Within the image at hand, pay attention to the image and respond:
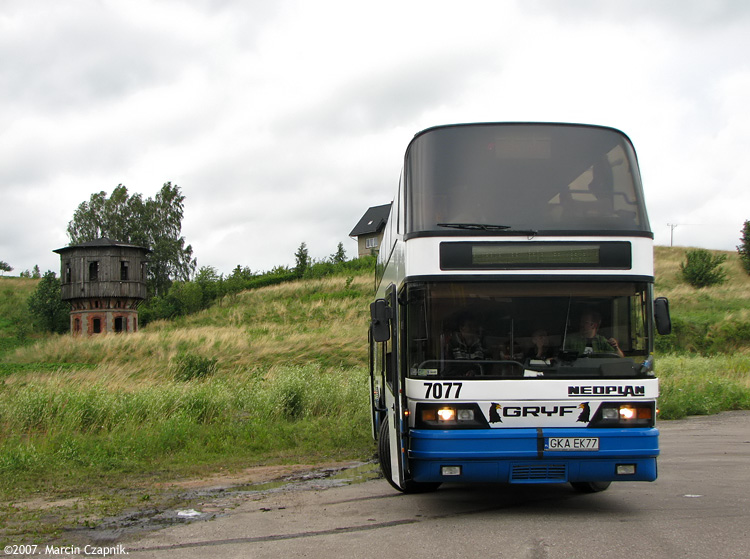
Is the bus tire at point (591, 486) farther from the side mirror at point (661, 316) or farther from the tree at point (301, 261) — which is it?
the tree at point (301, 261)

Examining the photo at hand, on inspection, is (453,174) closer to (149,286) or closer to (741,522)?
(741,522)

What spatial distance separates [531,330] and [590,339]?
0.58 metres

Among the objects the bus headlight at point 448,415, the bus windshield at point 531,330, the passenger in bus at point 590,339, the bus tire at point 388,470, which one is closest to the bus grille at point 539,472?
the bus headlight at point 448,415

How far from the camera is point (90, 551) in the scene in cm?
636

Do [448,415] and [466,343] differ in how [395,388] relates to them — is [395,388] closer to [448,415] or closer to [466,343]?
[448,415]

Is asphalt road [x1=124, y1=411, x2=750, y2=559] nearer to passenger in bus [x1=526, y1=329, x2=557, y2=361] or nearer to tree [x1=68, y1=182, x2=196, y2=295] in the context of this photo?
passenger in bus [x1=526, y1=329, x2=557, y2=361]

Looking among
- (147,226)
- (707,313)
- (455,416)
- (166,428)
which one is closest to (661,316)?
(455,416)

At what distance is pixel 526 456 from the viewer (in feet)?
22.9

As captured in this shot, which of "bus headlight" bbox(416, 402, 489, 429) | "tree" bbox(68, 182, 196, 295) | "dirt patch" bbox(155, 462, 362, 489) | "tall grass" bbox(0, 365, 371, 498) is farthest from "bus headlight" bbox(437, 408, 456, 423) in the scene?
"tree" bbox(68, 182, 196, 295)

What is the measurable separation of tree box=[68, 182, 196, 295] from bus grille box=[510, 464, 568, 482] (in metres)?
68.9

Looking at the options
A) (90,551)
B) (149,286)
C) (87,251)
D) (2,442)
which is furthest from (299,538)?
(149,286)

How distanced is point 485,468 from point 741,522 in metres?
2.39

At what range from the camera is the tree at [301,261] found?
77.3 metres

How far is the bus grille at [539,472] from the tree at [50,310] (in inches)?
2462
